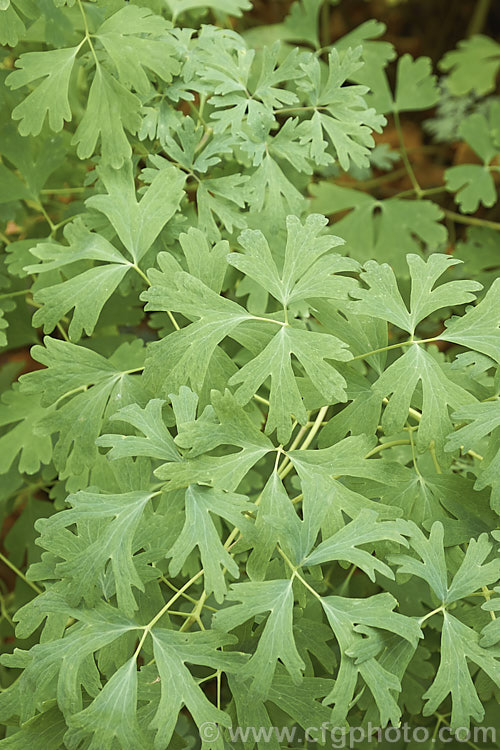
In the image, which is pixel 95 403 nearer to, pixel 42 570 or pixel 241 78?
pixel 42 570

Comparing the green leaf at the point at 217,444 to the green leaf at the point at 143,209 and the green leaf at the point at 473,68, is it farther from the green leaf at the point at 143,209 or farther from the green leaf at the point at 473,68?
the green leaf at the point at 473,68

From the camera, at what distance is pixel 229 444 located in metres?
0.91

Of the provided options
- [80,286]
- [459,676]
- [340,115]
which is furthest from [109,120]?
[459,676]

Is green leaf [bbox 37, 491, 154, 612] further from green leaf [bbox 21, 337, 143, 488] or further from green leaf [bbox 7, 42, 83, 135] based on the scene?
green leaf [bbox 7, 42, 83, 135]

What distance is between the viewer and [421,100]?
5.31ft

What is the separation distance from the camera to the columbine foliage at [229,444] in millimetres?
769

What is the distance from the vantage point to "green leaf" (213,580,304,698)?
28.6 inches

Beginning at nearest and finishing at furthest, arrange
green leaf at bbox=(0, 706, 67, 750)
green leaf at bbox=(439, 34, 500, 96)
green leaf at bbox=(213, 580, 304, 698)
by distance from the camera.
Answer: green leaf at bbox=(213, 580, 304, 698), green leaf at bbox=(0, 706, 67, 750), green leaf at bbox=(439, 34, 500, 96)

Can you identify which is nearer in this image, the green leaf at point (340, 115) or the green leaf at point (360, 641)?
the green leaf at point (360, 641)

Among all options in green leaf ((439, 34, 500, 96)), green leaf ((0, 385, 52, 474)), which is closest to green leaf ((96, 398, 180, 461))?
green leaf ((0, 385, 52, 474))

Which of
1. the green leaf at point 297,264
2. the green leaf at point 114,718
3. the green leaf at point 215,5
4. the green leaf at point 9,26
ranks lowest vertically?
the green leaf at point 114,718

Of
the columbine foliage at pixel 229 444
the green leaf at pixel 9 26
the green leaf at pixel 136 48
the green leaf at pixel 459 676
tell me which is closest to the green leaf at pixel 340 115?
the columbine foliage at pixel 229 444

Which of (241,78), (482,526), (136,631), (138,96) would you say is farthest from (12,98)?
(482,526)

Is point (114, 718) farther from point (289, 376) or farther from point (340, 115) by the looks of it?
point (340, 115)
